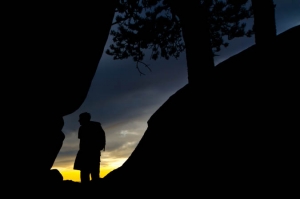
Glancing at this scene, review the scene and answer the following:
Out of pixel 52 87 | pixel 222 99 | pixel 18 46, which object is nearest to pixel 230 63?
pixel 222 99

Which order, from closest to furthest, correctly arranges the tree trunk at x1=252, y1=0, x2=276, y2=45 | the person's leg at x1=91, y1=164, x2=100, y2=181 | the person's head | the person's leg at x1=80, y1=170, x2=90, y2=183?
the tree trunk at x1=252, y1=0, x2=276, y2=45 → the person's head → the person's leg at x1=80, y1=170, x2=90, y2=183 → the person's leg at x1=91, y1=164, x2=100, y2=181

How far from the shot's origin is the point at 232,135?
2672mm

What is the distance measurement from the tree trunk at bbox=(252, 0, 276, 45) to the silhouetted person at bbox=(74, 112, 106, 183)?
168 inches

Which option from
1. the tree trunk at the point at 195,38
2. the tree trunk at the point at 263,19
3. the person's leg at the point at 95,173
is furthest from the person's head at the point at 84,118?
the tree trunk at the point at 263,19

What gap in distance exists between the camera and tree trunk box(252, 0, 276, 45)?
17.6 ft

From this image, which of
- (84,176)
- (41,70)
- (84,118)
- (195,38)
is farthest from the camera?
(84,176)

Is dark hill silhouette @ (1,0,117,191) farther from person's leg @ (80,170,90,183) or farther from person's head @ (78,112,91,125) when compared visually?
person's leg @ (80,170,90,183)

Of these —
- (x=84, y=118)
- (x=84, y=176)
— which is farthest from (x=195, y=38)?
(x=84, y=176)

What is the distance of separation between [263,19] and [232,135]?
12.4 feet

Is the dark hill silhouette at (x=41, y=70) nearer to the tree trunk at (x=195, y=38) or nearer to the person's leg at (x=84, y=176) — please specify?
the tree trunk at (x=195, y=38)

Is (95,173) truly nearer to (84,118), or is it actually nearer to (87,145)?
(87,145)

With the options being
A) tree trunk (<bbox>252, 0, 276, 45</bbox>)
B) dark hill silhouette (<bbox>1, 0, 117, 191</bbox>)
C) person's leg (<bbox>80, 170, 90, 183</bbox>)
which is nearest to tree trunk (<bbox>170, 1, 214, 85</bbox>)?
tree trunk (<bbox>252, 0, 276, 45</bbox>)

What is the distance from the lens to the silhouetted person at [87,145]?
Result: 20.6ft

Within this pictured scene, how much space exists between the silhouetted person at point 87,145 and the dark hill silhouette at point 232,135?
2.77 metres
